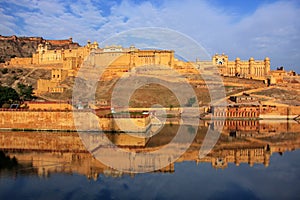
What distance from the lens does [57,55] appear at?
54625mm

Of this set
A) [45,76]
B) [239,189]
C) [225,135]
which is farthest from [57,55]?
[239,189]

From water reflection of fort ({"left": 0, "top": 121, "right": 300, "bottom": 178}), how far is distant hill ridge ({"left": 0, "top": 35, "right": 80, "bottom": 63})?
2359 inches

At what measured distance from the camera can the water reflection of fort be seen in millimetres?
14281

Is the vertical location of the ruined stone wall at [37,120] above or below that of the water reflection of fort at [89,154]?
above

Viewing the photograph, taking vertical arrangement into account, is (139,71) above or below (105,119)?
above

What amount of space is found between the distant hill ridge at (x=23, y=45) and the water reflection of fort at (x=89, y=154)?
197 feet

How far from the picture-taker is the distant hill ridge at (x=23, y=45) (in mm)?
77625

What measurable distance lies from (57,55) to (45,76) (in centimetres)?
724

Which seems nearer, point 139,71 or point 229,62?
point 139,71

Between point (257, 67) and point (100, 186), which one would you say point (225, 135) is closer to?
point (100, 186)

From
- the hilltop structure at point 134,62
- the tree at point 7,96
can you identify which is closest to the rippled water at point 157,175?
the tree at point 7,96

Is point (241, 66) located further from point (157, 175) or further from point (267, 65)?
point (157, 175)

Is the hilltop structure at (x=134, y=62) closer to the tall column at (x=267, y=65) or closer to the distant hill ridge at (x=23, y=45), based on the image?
the tall column at (x=267, y=65)

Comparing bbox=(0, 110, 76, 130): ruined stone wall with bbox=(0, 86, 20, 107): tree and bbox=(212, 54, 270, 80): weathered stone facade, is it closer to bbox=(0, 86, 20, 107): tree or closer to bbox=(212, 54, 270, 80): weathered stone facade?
bbox=(0, 86, 20, 107): tree
